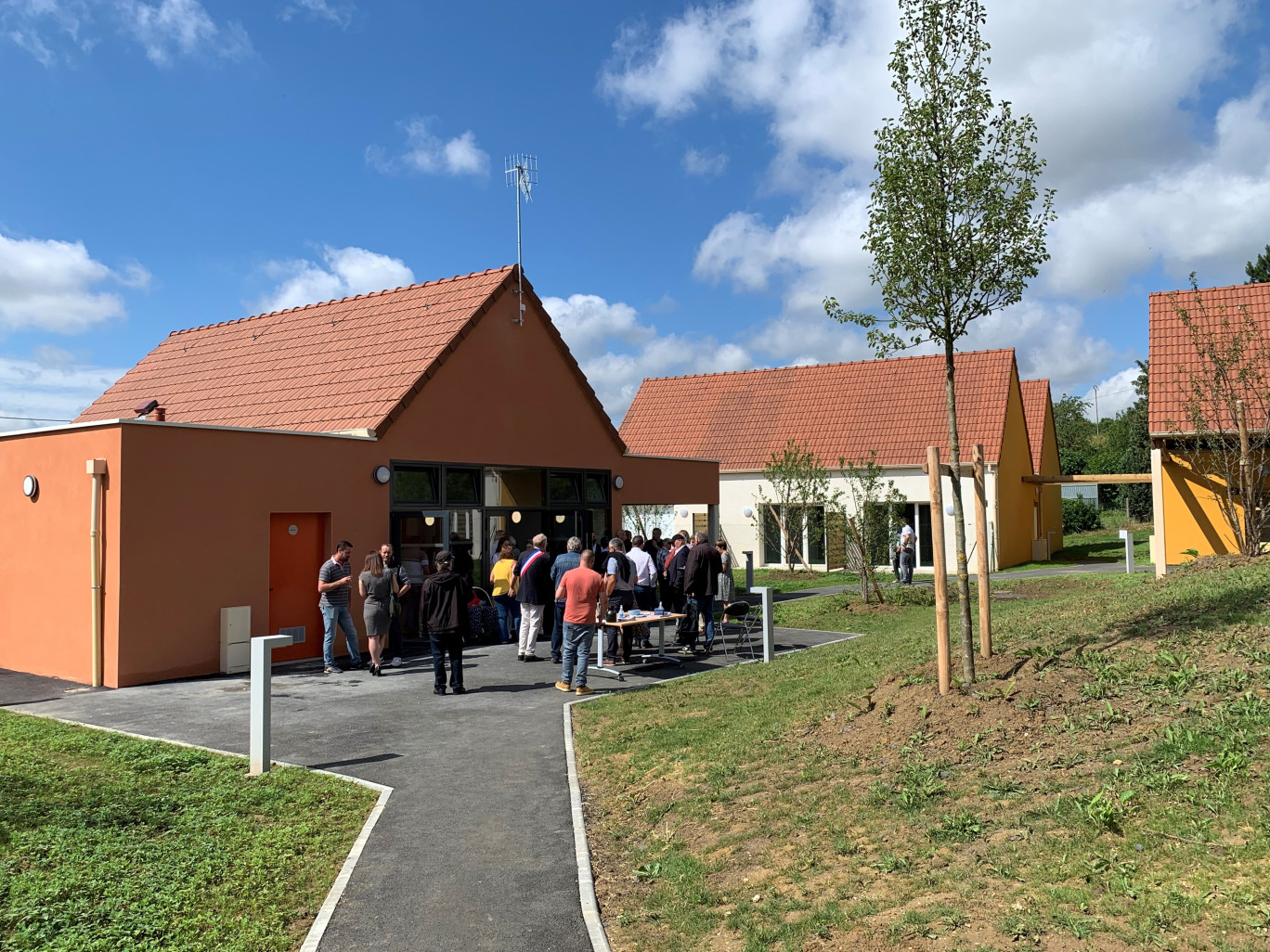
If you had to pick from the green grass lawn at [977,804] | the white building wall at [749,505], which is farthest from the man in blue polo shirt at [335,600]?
the white building wall at [749,505]

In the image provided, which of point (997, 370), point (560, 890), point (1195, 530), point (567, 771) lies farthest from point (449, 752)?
point (997, 370)

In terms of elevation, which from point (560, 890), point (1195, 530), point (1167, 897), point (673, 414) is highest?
point (673, 414)

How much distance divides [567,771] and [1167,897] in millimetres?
4810

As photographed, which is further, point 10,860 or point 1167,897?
point 10,860

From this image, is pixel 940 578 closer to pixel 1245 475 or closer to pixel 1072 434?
pixel 1245 475

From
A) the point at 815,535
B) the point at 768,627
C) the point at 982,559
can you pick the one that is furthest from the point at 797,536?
the point at 982,559

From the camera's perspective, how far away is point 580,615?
36.0 ft

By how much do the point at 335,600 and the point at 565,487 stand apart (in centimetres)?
661

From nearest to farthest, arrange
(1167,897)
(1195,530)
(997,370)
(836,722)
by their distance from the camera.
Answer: (1167,897) < (836,722) < (1195,530) < (997,370)

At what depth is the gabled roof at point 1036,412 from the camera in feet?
113

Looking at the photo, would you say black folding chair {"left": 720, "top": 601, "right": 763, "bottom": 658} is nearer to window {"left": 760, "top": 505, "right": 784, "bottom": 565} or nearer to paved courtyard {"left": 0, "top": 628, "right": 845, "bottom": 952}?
paved courtyard {"left": 0, "top": 628, "right": 845, "bottom": 952}

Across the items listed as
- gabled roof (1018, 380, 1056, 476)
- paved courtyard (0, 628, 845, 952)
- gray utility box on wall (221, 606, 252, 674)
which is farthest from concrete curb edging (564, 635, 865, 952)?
Result: gabled roof (1018, 380, 1056, 476)

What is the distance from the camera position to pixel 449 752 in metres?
8.53

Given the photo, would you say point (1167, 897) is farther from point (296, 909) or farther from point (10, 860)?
point (10, 860)
